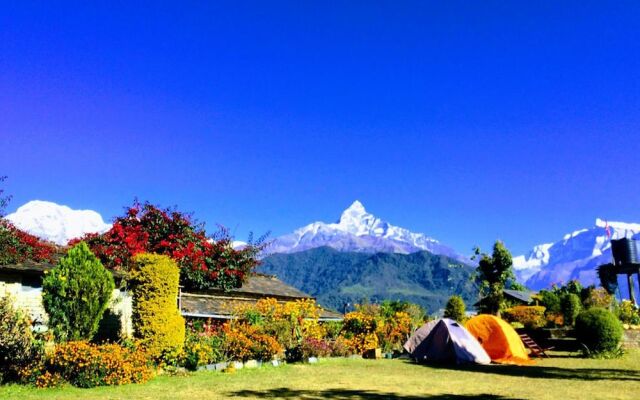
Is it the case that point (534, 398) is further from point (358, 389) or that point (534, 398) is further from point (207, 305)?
point (207, 305)

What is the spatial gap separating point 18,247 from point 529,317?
29.8 meters

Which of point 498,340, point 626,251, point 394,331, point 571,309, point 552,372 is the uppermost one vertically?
point 626,251

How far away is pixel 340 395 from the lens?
12797 mm

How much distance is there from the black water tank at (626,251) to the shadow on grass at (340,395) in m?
43.0

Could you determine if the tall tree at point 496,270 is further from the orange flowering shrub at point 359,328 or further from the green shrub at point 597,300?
the orange flowering shrub at point 359,328

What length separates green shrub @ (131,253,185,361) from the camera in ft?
53.4

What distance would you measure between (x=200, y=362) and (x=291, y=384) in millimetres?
4075

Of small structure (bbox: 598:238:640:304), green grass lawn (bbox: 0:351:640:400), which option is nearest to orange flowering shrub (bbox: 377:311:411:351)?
green grass lawn (bbox: 0:351:640:400)

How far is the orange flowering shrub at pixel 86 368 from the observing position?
1371 centimetres

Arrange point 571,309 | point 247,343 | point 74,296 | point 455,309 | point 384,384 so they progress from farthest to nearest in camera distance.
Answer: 1. point 455,309
2. point 571,309
3. point 247,343
4. point 74,296
5. point 384,384

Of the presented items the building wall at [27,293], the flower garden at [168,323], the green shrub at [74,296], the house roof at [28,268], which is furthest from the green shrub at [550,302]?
the house roof at [28,268]

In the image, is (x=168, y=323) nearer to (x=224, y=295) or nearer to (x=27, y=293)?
(x=27, y=293)

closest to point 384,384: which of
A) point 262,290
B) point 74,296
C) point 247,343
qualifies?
point 247,343

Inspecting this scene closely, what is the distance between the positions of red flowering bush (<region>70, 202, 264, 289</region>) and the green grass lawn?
8.82 metres
